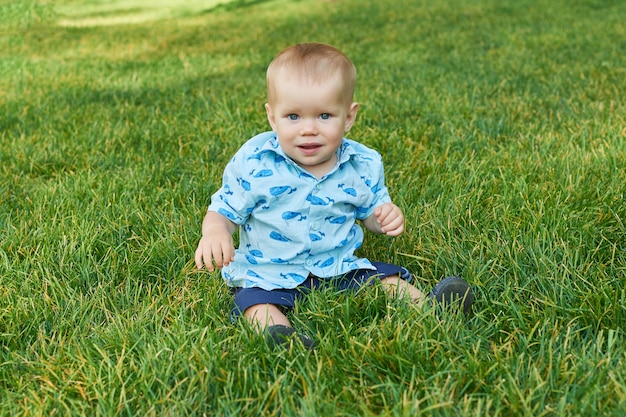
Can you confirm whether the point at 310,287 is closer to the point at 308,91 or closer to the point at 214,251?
the point at 214,251

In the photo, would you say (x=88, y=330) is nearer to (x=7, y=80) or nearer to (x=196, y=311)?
(x=196, y=311)

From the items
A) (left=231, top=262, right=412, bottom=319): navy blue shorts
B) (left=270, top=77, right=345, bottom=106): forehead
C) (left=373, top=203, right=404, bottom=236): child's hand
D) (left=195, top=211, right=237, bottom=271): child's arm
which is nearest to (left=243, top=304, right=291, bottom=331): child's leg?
(left=231, top=262, right=412, bottom=319): navy blue shorts

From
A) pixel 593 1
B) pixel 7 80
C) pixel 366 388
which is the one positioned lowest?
pixel 593 1

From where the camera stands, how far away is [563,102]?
178 inches

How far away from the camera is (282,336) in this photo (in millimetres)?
1895

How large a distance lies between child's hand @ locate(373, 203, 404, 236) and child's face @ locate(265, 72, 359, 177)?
0.25 meters

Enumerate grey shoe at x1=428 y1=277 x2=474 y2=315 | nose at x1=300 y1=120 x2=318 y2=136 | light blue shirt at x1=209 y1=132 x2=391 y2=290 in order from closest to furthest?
grey shoe at x1=428 y1=277 x2=474 y2=315 < nose at x1=300 y1=120 x2=318 y2=136 < light blue shirt at x1=209 y1=132 x2=391 y2=290

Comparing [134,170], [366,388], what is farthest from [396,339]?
[134,170]

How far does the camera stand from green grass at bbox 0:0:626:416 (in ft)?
5.59

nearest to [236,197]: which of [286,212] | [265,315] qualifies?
[286,212]

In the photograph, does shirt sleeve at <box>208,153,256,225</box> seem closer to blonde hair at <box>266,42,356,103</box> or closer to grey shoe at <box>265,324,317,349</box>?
blonde hair at <box>266,42,356,103</box>

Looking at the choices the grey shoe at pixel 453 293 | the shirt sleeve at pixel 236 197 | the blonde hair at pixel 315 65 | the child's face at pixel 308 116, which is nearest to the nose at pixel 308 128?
the child's face at pixel 308 116

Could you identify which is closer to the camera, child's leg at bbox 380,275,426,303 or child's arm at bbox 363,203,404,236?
child's leg at bbox 380,275,426,303

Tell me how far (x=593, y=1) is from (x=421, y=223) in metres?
9.38
